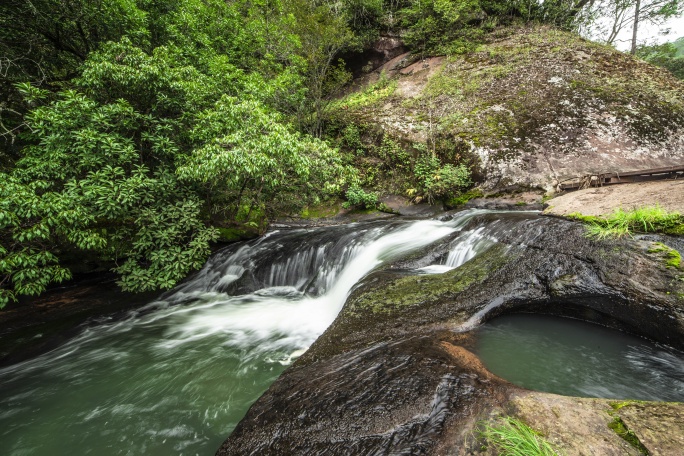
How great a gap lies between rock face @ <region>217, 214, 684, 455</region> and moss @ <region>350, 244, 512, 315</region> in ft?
0.05

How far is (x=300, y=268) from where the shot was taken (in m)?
7.59

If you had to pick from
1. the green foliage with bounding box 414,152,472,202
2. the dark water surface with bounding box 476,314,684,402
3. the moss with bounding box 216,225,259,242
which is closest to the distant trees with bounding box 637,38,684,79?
the green foliage with bounding box 414,152,472,202

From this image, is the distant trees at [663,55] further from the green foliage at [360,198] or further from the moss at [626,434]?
the moss at [626,434]

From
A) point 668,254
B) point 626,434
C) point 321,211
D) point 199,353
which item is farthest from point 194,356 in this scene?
point 321,211

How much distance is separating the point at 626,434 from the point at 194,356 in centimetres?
539

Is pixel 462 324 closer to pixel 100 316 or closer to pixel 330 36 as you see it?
pixel 100 316

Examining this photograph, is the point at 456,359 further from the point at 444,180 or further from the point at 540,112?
the point at 540,112

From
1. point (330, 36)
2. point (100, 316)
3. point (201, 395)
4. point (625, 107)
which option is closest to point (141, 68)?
point (100, 316)

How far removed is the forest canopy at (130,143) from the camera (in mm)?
4891

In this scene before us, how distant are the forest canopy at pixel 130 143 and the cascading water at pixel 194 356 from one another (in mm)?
1092

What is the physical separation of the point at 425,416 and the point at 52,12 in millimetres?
10810

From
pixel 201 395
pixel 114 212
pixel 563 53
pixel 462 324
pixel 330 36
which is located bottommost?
pixel 201 395

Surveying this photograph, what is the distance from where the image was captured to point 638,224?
164 inches

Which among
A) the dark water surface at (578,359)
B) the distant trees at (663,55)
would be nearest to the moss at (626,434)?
the dark water surface at (578,359)
